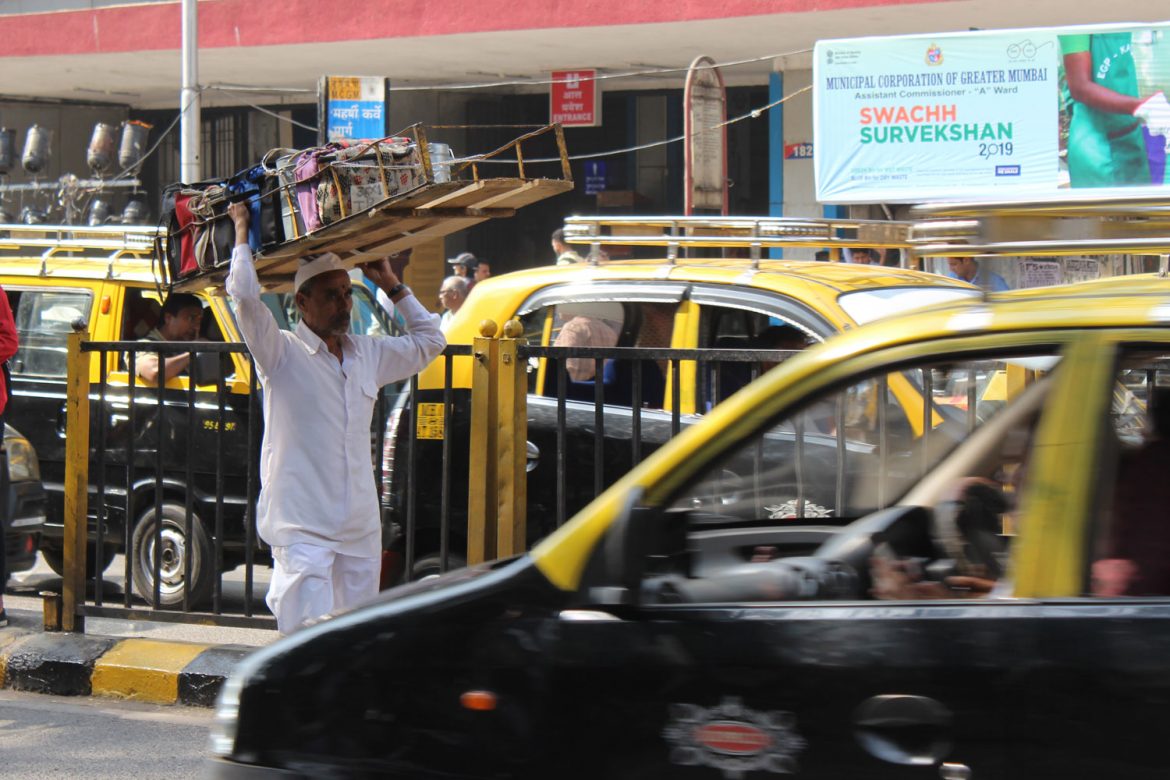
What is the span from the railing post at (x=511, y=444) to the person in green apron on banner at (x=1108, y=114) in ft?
21.9

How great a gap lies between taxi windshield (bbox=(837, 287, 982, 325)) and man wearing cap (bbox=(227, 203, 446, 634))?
2.02 meters

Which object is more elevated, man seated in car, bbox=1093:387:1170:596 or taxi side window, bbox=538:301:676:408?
taxi side window, bbox=538:301:676:408

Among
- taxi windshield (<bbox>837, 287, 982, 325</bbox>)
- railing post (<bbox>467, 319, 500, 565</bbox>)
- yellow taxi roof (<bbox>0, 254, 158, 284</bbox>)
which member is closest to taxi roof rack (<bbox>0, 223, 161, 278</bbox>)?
yellow taxi roof (<bbox>0, 254, 158, 284</bbox>)

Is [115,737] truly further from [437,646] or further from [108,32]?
[108,32]

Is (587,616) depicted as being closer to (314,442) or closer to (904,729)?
(904,729)

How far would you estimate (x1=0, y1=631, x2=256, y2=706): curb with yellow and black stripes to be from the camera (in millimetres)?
6152

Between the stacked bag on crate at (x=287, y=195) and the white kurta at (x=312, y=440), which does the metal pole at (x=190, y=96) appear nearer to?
the stacked bag on crate at (x=287, y=195)

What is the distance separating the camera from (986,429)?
3.30 metres

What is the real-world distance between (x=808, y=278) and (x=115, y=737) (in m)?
3.33

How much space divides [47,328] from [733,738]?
746 centimetres

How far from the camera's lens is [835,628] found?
Result: 8.89 ft

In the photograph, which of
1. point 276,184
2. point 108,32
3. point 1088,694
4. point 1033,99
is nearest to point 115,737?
point 276,184

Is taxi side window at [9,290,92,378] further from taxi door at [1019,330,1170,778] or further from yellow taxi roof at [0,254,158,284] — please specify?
taxi door at [1019,330,1170,778]

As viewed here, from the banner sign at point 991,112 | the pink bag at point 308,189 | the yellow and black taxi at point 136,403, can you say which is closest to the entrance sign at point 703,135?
the banner sign at point 991,112
